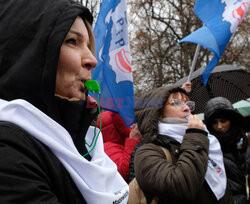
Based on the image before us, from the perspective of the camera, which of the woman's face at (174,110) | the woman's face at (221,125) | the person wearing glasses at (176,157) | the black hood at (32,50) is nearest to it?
the black hood at (32,50)

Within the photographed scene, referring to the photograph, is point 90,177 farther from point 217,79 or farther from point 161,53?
point 161,53

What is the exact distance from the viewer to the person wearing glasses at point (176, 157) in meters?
1.60

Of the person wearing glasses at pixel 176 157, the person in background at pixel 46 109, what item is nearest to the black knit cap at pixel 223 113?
the person wearing glasses at pixel 176 157

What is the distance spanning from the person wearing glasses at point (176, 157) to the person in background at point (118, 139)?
19cm

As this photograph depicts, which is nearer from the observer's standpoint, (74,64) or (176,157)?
(74,64)

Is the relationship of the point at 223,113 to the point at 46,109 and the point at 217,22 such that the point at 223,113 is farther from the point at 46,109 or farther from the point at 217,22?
the point at 46,109

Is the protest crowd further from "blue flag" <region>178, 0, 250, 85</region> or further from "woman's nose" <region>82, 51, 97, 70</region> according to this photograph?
"blue flag" <region>178, 0, 250, 85</region>

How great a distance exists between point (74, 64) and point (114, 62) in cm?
149

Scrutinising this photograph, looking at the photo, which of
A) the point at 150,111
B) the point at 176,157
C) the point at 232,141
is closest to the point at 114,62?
the point at 150,111

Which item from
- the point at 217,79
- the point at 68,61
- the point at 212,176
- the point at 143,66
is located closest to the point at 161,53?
the point at 143,66

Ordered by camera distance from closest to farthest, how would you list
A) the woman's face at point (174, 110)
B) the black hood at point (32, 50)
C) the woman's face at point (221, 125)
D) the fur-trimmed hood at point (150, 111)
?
the black hood at point (32, 50) → the fur-trimmed hood at point (150, 111) → the woman's face at point (174, 110) → the woman's face at point (221, 125)

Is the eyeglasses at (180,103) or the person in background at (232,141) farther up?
the eyeglasses at (180,103)

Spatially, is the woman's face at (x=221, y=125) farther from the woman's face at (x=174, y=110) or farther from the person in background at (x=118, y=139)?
the person in background at (x=118, y=139)

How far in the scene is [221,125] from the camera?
292 centimetres
